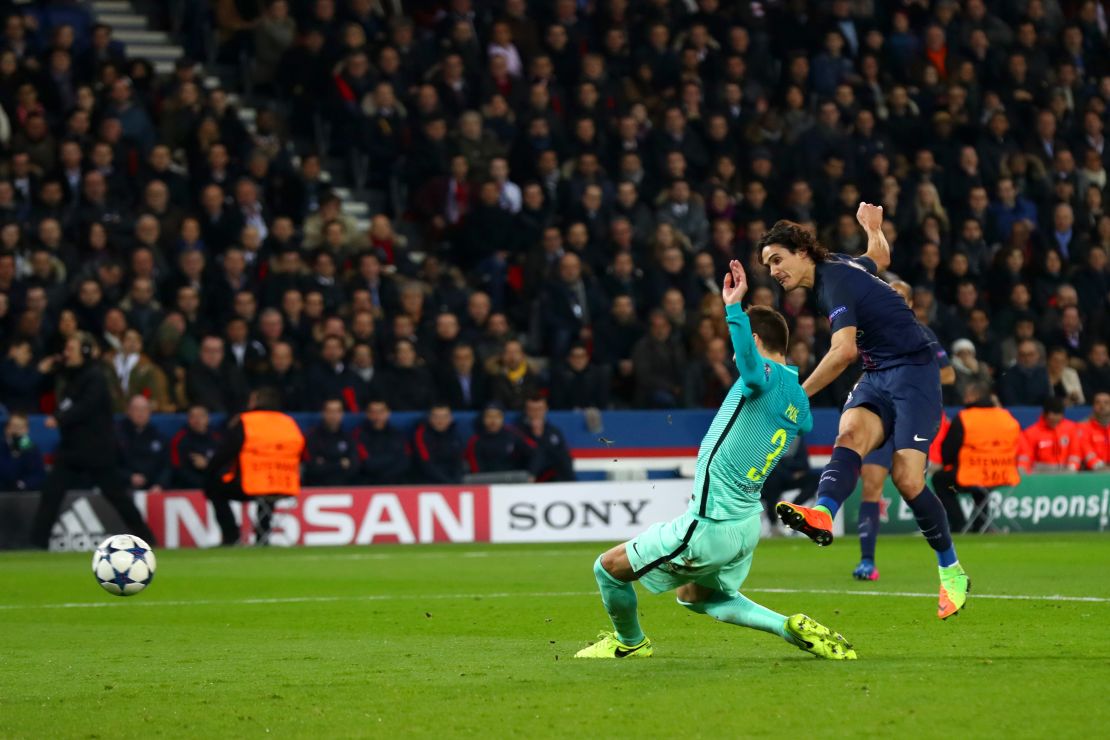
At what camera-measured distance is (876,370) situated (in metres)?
10.1

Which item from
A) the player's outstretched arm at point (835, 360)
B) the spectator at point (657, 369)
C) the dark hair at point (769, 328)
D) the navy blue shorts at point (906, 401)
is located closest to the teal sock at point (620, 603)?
the dark hair at point (769, 328)

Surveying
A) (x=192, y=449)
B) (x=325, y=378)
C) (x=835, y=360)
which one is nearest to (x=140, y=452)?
(x=192, y=449)

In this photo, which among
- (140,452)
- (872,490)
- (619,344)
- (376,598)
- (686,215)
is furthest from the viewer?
(686,215)

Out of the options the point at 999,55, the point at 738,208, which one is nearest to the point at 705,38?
the point at 738,208

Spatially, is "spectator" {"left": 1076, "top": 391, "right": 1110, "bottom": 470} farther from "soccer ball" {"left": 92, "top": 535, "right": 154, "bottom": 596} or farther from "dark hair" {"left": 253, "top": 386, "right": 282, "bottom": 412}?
"soccer ball" {"left": 92, "top": 535, "right": 154, "bottom": 596}

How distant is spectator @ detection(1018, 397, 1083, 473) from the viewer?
21609 mm

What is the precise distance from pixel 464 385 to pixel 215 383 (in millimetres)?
2849

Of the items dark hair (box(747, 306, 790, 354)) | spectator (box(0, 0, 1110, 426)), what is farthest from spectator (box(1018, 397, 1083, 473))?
dark hair (box(747, 306, 790, 354))

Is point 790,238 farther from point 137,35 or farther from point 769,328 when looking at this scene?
point 137,35

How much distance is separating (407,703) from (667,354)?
47.6 feet

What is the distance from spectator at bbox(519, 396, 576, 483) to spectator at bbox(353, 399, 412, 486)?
4.63 feet

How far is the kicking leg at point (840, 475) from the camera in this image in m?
8.36

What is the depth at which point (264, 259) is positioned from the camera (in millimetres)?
20828

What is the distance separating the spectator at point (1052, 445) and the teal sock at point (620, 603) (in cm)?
1398
